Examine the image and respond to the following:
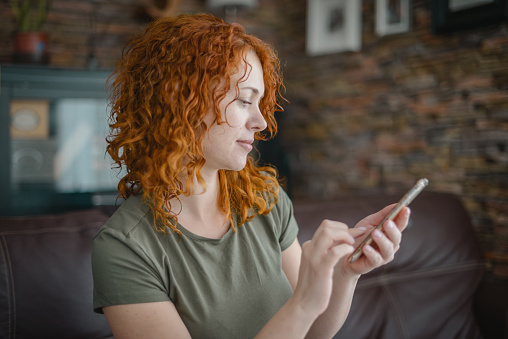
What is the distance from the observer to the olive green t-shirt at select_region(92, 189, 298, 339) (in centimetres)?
92

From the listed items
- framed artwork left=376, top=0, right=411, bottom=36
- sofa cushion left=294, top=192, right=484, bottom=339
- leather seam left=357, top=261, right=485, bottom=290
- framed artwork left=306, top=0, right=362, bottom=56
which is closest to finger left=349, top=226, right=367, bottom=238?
sofa cushion left=294, top=192, right=484, bottom=339

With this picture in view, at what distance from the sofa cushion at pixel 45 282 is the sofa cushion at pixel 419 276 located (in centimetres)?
64

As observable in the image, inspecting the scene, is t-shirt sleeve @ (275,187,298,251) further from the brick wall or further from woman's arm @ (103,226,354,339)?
the brick wall

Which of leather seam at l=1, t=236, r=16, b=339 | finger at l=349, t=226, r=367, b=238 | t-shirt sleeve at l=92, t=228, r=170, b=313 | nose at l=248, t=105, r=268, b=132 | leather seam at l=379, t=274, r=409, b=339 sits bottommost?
leather seam at l=379, t=274, r=409, b=339

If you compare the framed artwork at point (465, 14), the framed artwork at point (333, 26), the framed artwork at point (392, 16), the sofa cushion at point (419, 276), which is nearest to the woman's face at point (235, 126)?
the sofa cushion at point (419, 276)

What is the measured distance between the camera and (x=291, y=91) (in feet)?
10.8

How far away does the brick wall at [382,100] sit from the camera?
2.12 metres

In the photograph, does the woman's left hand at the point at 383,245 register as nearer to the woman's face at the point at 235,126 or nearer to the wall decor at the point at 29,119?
the woman's face at the point at 235,126

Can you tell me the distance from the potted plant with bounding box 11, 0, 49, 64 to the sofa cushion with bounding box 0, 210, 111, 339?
5.35 feet

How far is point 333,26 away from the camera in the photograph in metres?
2.88

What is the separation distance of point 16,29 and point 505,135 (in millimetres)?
2603

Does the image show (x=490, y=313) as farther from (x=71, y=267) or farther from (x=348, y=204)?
(x=71, y=267)

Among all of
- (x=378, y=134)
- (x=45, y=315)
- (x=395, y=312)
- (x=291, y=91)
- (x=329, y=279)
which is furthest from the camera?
(x=291, y=91)

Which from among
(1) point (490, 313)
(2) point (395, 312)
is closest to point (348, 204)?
(2) point (395, 312)
